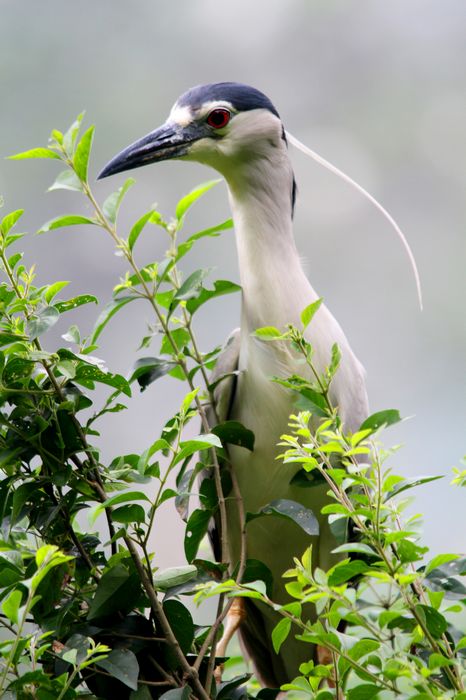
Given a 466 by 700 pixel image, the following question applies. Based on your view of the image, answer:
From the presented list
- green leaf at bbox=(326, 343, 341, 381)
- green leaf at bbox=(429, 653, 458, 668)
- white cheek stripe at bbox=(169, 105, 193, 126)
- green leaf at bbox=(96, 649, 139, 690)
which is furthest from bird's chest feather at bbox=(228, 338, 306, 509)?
green leaf at bbox=(429, 653, 458, 668)

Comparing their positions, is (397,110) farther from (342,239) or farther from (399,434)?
(399,434)

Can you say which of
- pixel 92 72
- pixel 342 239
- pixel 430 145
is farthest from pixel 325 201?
pixel 92 72

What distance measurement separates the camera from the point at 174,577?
94cm

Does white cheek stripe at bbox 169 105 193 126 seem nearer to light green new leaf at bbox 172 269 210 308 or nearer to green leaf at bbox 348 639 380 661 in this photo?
light green new leaf at bbox 172 269 210 308

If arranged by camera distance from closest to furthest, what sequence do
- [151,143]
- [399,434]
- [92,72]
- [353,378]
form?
[151,143]
[353,378]
[399,434]
[92,72]

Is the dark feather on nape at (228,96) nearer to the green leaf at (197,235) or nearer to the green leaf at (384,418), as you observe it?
the green leaf at (197,235)

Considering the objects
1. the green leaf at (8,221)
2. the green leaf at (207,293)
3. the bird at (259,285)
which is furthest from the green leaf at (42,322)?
the bird at (259,285)

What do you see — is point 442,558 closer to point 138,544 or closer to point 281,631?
point 281,631

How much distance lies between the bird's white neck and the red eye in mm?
80

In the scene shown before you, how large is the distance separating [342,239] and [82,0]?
1.88 metres

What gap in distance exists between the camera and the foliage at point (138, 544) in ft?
2.50

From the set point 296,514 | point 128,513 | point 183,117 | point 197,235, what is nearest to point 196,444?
point 128,513

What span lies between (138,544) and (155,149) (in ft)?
2.34

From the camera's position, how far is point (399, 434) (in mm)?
4133
